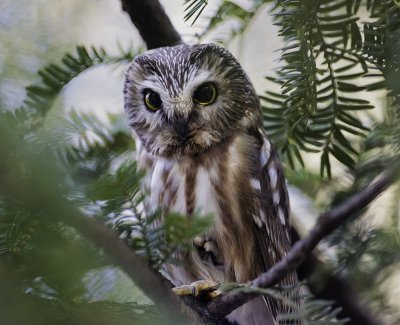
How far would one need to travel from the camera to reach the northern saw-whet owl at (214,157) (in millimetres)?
1491

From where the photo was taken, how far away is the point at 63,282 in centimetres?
38

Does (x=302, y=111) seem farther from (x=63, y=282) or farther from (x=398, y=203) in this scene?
(x=63, y=282)

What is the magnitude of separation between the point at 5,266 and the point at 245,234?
1149mm

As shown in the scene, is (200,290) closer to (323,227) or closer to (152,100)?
(323,227)

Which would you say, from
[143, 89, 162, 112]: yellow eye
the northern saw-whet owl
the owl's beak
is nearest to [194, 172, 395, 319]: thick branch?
the northern saw-whet owl

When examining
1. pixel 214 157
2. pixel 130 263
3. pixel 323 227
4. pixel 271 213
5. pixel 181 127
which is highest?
pixel 130 263

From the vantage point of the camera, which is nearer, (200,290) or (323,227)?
(323,227)

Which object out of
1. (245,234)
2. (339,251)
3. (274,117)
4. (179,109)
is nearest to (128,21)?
(179,109)

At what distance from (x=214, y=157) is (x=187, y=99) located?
164 mm

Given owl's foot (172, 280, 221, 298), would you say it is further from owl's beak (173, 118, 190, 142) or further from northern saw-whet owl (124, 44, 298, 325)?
owl's beak (173, 118, 190, 142)

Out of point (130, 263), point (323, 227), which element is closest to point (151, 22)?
point (323, 227)

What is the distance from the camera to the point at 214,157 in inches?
62.7

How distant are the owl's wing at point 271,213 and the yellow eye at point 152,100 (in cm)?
31

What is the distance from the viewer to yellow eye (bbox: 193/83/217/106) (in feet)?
5.32
